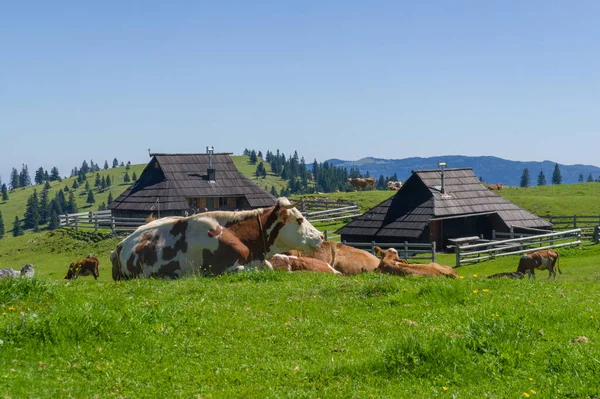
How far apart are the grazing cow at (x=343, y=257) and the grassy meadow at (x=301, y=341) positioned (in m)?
6.22

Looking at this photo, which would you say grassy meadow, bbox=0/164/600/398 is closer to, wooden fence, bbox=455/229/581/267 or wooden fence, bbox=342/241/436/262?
wooden fence, bbox=455/229/581/267

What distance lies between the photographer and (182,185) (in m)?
54.8

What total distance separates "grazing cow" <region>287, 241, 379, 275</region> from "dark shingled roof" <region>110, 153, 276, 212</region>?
114 feet

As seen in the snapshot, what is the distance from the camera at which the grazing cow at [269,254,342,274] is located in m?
15.6

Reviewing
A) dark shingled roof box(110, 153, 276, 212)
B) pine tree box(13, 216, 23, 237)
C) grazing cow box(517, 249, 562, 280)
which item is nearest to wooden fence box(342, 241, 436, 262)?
grazing cow box(517, 249, 562, 280)

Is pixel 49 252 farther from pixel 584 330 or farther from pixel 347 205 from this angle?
pixel 584 330

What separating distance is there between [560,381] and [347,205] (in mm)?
55343

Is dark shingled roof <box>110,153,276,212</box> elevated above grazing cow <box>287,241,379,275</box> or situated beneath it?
elevated above

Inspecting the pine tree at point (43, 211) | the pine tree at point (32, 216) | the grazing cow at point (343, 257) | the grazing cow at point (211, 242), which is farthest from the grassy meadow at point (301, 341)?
the pine tree at point (43, 211)

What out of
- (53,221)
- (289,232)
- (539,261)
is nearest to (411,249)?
(539,261)

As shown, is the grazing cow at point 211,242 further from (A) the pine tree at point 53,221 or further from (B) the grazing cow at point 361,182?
(A) the pine tree at point 53,221

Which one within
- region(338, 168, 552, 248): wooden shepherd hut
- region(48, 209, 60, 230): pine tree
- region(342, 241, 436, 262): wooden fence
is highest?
region(338, 168, 552, 248): wooden shepherd hut

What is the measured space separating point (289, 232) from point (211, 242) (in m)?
1.86

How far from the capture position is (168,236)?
49.4 feet
